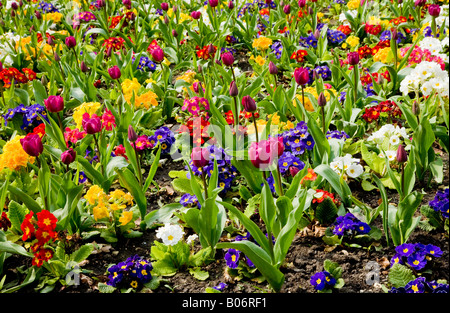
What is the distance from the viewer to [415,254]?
214 cm

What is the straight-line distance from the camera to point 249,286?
2232mm

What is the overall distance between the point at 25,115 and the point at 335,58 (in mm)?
2408

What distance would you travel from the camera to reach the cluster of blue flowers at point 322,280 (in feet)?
6.97

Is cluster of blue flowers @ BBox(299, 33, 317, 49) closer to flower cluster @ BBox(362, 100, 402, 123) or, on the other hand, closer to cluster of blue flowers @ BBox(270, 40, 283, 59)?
cluster of blue flowers @ BBox(270, 40, 283, 59)

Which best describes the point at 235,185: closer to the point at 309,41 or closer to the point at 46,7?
the point at 309,41

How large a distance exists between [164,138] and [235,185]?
0.63 meters

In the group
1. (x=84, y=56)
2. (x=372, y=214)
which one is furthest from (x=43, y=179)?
(x=84, y=56)

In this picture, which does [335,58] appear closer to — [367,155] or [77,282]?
[367,155]

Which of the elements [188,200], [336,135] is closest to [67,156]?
[188,200]

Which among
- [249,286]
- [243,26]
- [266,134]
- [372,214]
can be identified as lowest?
[249,286]

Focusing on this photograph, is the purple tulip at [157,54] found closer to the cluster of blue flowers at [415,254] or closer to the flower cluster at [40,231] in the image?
the flower cluster at [40,231]

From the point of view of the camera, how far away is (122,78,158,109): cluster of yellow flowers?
3.61 meters

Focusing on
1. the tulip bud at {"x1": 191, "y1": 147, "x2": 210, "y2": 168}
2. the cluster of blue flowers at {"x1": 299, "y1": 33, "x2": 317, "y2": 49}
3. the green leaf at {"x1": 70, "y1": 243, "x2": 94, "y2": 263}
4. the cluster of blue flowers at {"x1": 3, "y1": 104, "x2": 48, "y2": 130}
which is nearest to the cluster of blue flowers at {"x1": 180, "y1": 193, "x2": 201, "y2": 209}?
the tulip bud at {"x1": 191, "y1": 147, "x2": 210, "y2": 168}

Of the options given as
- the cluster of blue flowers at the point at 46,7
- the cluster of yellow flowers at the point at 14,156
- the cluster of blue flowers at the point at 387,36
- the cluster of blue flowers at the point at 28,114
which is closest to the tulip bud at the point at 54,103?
the cluster of yellow flowers at the point at 14,156
